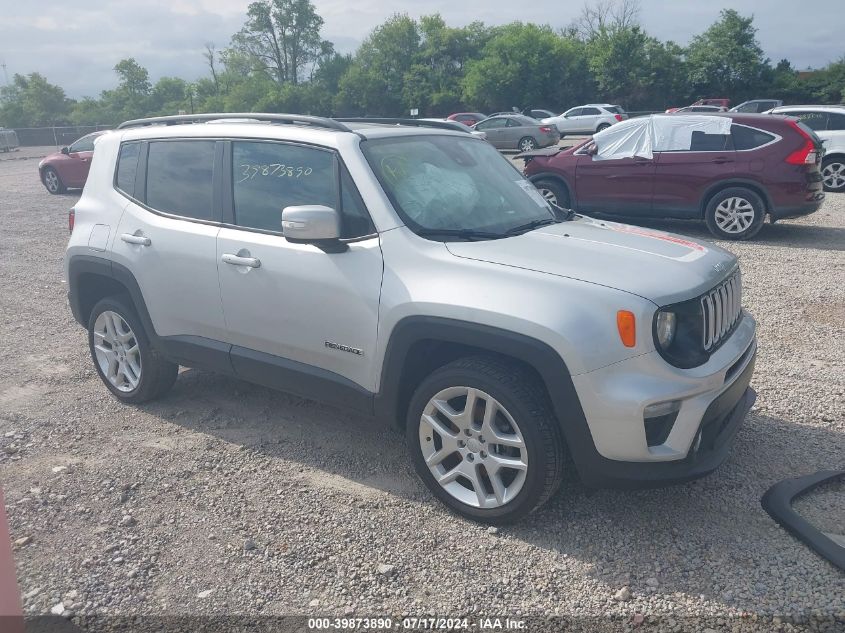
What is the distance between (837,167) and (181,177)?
45.4ft

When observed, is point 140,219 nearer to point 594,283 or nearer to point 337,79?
point 594,283

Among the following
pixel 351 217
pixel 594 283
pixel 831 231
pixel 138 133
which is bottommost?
pixel 831 231

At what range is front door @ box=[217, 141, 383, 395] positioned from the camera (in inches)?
142

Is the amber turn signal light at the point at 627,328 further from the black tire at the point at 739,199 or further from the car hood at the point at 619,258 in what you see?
Answer: the black tire at the point at 739,199

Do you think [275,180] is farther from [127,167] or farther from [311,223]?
[127,167]

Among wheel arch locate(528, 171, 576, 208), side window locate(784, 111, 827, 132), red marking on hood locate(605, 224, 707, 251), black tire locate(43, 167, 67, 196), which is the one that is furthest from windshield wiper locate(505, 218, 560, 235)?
black tire locate(43, 167, 67, 196)

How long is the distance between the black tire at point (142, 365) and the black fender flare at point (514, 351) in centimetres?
208

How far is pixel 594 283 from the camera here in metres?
3.10

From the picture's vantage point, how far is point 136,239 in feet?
14.8

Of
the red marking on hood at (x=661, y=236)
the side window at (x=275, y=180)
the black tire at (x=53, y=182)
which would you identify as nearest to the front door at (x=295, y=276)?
the side window at (x=275, y=180)

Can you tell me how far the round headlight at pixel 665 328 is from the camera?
306 centimetres

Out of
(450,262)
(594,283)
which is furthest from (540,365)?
(450,262)

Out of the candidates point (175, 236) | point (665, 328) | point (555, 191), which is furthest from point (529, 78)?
point (665, 328)

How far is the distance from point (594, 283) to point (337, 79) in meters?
74.1
